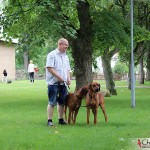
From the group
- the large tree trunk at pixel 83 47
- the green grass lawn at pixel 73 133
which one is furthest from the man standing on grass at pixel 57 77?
the large tree trunk at pixel 83 47

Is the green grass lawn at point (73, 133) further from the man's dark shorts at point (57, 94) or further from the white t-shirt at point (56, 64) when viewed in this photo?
the white t-shirt at point (56, 64)

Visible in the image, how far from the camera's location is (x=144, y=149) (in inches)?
304

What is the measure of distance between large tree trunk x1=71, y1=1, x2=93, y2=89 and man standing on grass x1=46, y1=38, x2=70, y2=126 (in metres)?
10.2

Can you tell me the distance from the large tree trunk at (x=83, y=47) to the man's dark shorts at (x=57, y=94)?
10305 millimetres

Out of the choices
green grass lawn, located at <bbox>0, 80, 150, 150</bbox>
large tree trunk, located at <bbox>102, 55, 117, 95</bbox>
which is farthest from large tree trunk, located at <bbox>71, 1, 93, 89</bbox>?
green grass lawn, located at <bbox>0, 80, 150, 150</bbox>

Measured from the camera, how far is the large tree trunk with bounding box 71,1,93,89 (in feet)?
71.7

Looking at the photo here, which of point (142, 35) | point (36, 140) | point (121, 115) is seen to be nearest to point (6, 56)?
point (142, 35)

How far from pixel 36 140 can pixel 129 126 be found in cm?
303

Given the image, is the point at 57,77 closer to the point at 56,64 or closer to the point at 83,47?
the point at 56,64

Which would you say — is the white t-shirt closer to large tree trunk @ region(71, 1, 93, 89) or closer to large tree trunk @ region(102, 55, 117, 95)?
large tree trunk @ region(71, 1, 93, 89)

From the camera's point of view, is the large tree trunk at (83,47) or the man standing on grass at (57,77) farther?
the large tree trunk at (83,47)

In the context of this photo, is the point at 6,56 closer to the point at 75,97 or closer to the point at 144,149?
the point at 75,97

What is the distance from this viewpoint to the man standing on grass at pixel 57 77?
37.8ft

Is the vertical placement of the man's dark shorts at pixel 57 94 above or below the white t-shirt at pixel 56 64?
below
